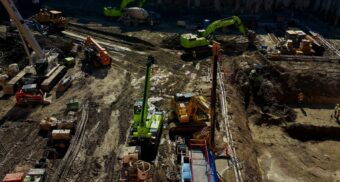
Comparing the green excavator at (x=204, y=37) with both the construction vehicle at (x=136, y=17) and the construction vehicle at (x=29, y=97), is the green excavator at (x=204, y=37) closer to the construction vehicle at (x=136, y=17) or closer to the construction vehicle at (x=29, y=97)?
the construction vehicle at (x=136, y=17)

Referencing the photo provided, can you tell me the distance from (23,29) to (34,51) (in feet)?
6.69

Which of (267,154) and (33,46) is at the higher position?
(33,46)

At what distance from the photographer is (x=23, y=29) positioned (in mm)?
26672

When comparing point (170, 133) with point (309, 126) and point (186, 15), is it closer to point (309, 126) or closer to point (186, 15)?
point (309, 126)

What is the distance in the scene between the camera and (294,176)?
20.2 meters

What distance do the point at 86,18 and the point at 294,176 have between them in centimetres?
2817

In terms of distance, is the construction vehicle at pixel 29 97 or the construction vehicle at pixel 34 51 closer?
the construction vehicle at pixel 29 97

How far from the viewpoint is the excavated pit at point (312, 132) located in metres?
24.3

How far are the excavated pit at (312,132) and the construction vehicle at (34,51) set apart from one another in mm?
18060

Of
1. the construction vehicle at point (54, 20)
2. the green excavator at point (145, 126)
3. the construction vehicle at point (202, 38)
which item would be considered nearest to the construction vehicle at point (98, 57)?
the construction vehicle at point (202, 38)

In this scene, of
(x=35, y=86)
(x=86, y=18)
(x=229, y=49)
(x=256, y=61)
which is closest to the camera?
(x=35, y=86)

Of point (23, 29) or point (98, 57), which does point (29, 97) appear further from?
point (98, 57)

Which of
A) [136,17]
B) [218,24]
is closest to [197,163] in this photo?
[218,24]

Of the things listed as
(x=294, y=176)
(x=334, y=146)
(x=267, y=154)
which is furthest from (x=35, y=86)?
(x=334, y=146)
